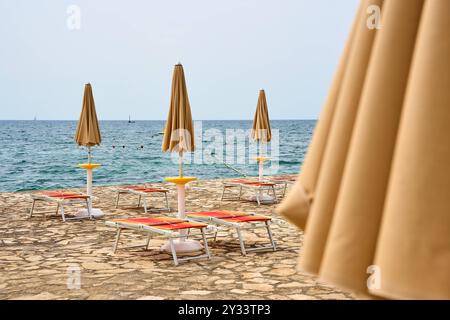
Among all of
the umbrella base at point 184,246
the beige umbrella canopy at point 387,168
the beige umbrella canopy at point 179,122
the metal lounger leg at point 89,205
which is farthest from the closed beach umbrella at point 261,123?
the beige umbrella canopy at point 387,168

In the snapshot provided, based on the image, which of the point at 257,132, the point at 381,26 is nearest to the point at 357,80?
the point at 381,26

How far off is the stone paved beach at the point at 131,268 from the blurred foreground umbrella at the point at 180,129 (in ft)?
2.48

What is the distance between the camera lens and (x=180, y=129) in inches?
289

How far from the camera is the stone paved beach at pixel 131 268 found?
16.5 feet

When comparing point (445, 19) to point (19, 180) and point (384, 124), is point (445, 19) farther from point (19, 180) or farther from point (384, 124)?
point (19, 180)

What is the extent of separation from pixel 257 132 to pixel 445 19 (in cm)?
1130

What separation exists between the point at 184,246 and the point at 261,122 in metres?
6.14

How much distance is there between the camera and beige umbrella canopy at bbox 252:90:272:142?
490 inches

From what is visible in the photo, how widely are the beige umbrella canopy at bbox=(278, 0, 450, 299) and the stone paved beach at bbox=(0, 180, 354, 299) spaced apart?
142 inches

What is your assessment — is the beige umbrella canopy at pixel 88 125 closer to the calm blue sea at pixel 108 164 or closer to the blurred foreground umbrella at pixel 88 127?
the blurred foreground umbrella at pixel 88 127
